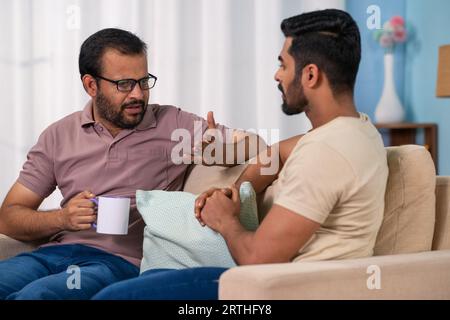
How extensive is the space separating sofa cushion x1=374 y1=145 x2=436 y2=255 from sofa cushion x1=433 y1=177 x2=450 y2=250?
0.08 metres

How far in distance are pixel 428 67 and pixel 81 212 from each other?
2966 millimetres

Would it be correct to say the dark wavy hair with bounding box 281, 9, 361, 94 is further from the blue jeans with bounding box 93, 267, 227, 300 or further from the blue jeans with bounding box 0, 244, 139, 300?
the blue jeans with bounding box 0, 244, 139, 300

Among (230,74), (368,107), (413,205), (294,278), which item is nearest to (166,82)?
(230,74)

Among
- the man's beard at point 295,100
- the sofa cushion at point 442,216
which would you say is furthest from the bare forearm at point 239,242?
the sofa cushion at point 442,216

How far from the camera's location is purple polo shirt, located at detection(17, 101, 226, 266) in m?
2.41

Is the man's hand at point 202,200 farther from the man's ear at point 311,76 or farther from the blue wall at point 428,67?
the blue wall at point 428,67

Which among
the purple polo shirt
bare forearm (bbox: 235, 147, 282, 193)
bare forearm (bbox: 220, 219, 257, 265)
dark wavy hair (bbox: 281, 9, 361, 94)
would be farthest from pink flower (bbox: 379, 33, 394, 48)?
bare forearm (bbox: 220, 219, 257, 265)

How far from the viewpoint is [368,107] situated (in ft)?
15.6

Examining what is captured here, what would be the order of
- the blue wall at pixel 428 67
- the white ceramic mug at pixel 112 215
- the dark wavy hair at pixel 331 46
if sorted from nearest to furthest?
1. the dark wavy hair at pixel 331 46
2. the white ceramic mug at pixel 112 215
3. the blue wall at pixel 428 67

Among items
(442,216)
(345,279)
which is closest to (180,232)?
(345,279)

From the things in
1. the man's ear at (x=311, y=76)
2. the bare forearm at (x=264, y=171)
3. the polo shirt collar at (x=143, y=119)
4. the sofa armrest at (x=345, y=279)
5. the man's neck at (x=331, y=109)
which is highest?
the man's ear at (x=311, y=76)

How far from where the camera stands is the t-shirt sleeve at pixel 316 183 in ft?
5.60

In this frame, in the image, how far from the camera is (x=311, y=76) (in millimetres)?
1871

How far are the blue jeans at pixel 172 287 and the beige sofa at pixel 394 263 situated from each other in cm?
14
